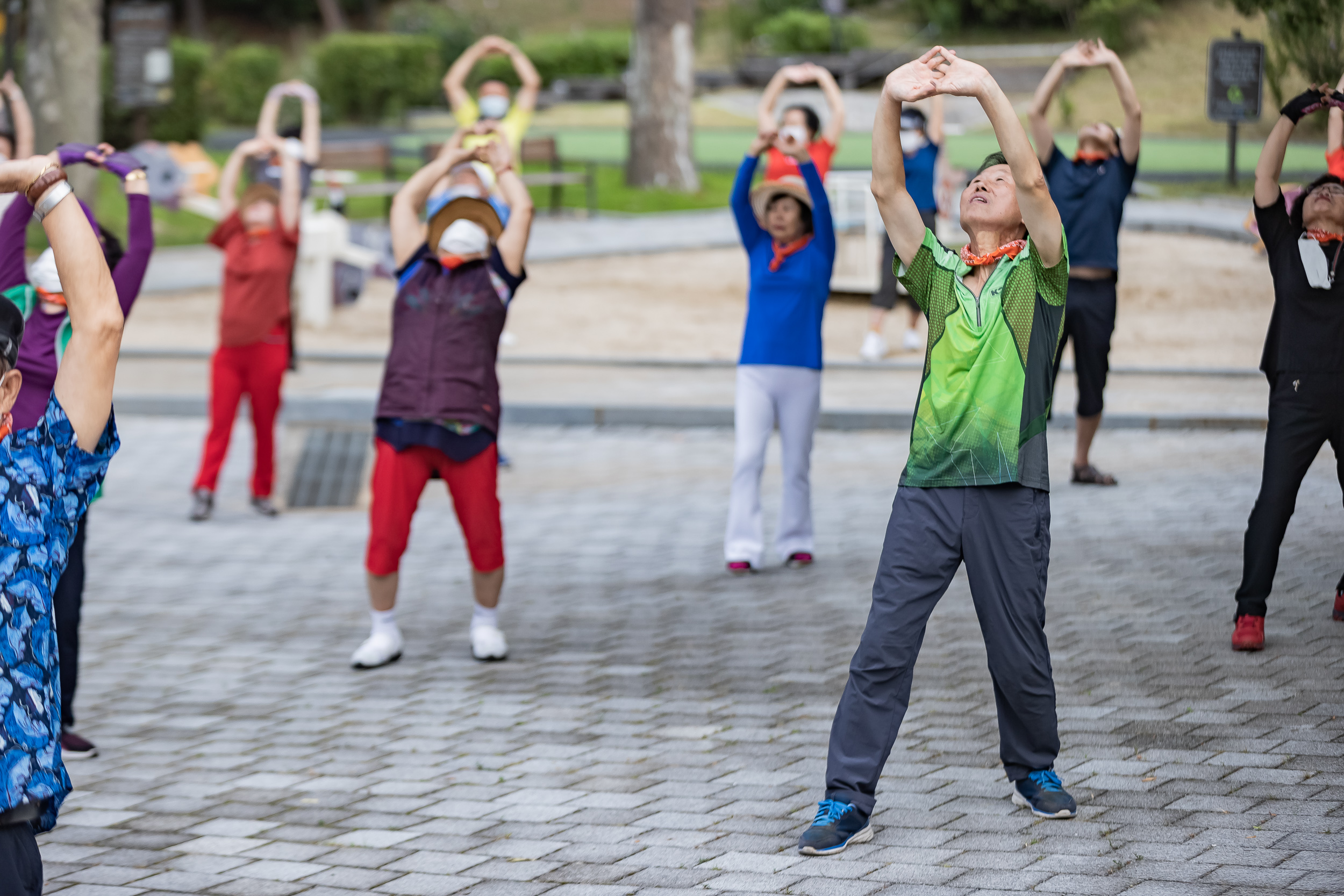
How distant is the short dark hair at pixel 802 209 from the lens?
295 inches

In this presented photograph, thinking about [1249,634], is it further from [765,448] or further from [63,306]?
[63,306]

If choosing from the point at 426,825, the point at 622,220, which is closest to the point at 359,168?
the point at 622,220

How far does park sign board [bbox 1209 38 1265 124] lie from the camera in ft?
24.9

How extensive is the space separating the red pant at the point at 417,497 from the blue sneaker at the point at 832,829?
2.45 m

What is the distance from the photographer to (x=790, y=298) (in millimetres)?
7500

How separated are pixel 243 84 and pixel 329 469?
33.7 meters

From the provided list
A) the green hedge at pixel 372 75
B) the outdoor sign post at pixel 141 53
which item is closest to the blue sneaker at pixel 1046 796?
the outdoor sign post at pixel 141 53

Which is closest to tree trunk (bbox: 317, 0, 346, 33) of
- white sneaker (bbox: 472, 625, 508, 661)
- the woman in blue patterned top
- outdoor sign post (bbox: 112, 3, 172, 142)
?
outdoor sign post (bbox: 112, 3, 172, 142)

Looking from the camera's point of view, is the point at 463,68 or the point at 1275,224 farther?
the point at 463,68

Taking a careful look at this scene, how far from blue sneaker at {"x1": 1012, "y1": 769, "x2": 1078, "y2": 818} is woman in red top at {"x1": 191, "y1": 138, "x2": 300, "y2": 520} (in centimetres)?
622

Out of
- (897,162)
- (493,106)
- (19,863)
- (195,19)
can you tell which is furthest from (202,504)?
(195,19)

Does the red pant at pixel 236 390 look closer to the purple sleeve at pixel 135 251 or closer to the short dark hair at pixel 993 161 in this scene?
the purple sleeve at pixel 135 251

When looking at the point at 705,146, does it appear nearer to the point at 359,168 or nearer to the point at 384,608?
the point at 359,168

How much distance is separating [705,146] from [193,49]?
1115 cm
